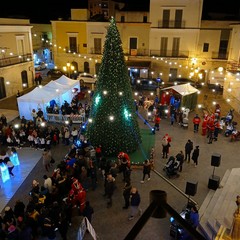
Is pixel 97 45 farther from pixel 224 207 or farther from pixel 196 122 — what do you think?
pixel 224 207

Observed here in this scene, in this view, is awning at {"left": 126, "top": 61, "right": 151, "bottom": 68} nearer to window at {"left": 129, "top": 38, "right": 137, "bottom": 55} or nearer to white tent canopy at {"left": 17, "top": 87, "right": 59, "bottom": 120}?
window at {"left": 129, "top": 38, "right": 137, "bottom": 55}

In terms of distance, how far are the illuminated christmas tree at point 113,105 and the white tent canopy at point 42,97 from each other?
615cm

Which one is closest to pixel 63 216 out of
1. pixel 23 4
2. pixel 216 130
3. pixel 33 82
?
pixel 216 130

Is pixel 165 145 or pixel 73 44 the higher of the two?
pixel 73 44

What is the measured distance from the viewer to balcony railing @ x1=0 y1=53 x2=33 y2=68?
84.9 feet

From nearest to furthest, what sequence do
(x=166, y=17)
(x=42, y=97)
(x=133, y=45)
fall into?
(x=42, y=97), (x=166, y=17), (x=133, y=45)

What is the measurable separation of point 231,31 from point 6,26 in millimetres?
23237

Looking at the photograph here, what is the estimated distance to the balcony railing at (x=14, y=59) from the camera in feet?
84.9

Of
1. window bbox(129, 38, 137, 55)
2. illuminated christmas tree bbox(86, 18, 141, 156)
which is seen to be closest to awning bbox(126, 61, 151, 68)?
window bbox(129, 38, 137, 55)

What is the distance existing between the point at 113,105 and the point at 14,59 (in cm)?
1791

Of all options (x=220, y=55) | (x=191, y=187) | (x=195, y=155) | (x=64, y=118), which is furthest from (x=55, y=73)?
(x=191, y=187)

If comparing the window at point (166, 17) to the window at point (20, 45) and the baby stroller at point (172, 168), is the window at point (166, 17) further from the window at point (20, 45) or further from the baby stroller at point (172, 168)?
the baby stroller at point (172, 168)

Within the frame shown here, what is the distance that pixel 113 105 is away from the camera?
13.6 meters

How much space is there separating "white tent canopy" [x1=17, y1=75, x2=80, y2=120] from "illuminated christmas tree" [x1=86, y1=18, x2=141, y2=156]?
6147 mm
